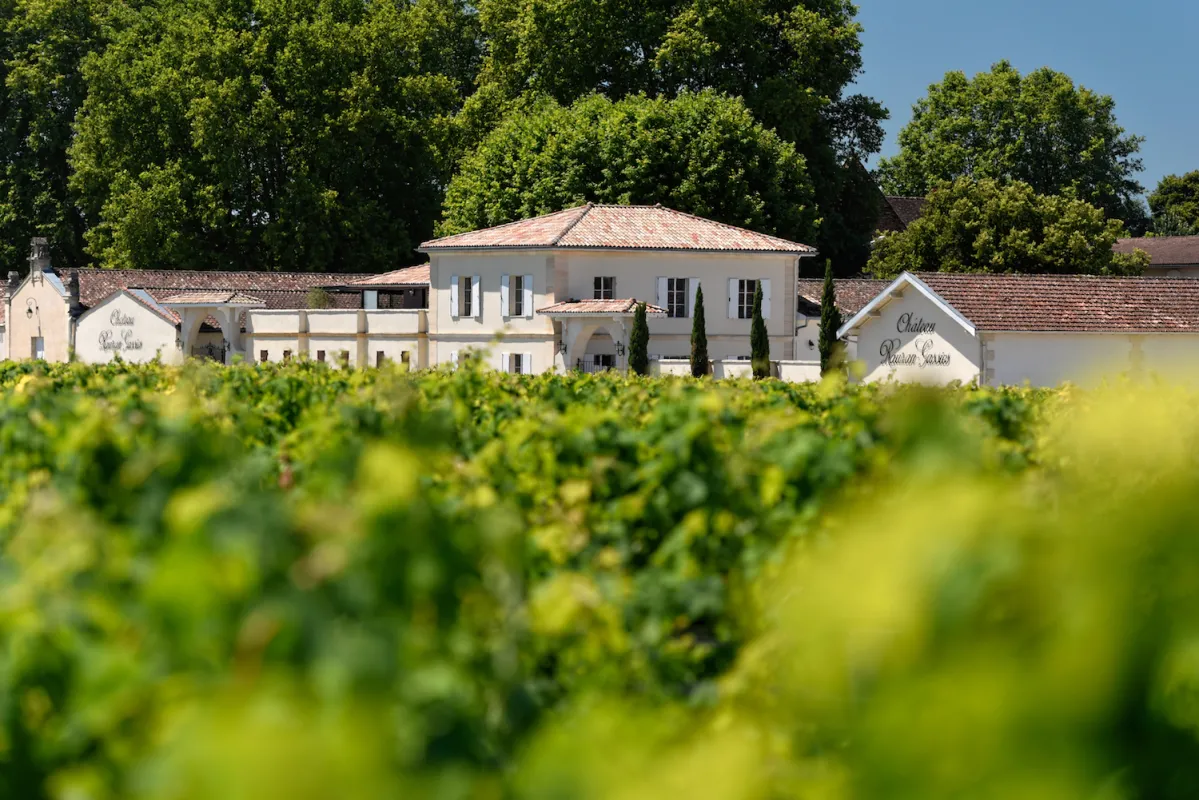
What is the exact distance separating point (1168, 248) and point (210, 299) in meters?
62.9

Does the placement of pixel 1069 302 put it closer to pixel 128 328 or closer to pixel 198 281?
pixel 128 328

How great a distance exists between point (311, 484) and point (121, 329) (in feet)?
177

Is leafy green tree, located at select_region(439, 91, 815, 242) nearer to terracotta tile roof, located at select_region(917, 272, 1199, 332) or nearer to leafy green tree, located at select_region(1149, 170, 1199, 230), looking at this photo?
terracotta tile roof, located at select_region(917, 272, 1199, 332)

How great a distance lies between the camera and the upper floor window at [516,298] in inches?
1941

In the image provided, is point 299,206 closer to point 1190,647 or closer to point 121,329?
point 121,329

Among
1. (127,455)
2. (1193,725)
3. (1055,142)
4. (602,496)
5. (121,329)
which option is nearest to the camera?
(1193,725)

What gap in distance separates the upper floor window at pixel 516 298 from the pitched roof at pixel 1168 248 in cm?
5381

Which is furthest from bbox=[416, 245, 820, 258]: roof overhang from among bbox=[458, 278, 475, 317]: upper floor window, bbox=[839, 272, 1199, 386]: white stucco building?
bbox=[839, 272, 1199, 386]: white stucco building

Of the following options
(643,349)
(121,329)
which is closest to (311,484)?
(643,349)

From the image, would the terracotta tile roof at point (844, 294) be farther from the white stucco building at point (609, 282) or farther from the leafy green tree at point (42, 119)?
the leafy green tree at point (42, 119)

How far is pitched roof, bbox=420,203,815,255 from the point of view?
48531 millimetres

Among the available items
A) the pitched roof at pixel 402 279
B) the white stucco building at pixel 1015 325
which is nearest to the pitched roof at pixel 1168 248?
the pitched roof at pixel 402 279

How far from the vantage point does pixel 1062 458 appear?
7.17 metres

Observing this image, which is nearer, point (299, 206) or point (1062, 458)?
point (1062, 458)
